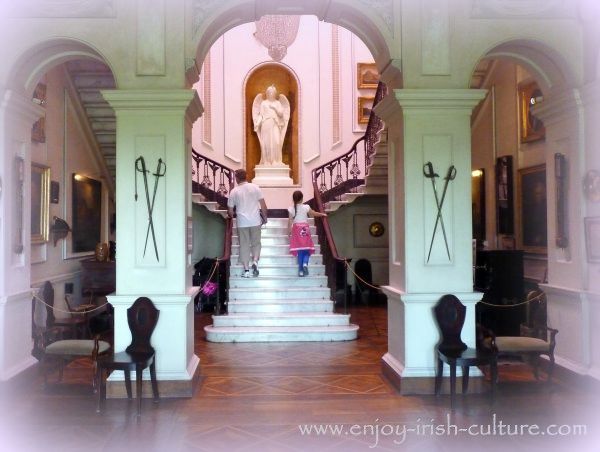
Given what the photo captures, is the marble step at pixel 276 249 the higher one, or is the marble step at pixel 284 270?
the marble step at pixel 276 249

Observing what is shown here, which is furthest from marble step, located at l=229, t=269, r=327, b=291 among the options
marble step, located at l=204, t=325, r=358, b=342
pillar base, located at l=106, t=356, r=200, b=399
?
pillar base, located at l=106, t=356, r=200, b=399

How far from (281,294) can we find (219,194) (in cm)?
396

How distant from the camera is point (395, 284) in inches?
227

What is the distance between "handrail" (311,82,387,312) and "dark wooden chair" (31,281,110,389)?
152 inches

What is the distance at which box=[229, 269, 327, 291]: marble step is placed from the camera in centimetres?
895

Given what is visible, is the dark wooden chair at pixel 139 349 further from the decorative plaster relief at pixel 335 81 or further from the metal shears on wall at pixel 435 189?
the decorative plaster relief at pixel 335 81

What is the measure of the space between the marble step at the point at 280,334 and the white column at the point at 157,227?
2.56 meters

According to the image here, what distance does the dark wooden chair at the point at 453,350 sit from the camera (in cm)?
485

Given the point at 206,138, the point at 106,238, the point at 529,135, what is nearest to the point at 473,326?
the point at 529,135

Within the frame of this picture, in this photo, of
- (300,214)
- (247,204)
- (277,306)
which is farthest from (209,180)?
(277,306)

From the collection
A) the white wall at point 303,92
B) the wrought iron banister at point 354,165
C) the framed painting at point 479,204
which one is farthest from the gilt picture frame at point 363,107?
the framed painting at point 479,204

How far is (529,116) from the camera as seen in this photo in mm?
7750

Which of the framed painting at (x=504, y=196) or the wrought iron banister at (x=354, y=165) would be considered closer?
the framed painting at (x=504, y=196)

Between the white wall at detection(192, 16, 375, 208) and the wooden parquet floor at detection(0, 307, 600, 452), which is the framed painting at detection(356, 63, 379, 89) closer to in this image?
the white wall at detection(192, 16, 375, 208)
